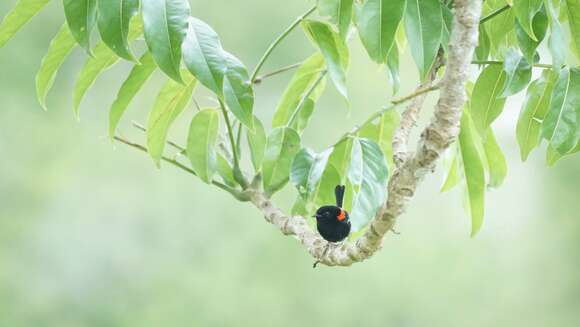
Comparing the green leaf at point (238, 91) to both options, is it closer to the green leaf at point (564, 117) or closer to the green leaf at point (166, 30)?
the green leaf at point (166, 30)

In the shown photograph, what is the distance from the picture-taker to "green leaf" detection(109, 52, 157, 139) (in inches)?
47.0

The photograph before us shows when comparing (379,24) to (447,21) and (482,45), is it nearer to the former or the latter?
(447,21)

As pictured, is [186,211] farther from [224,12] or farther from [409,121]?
[409,121]

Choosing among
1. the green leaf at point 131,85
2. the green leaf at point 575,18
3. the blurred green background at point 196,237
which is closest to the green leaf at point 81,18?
the green leaf at point 131,85

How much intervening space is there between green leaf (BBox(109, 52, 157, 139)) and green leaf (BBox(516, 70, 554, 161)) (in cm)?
51

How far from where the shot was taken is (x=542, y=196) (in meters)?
5.31

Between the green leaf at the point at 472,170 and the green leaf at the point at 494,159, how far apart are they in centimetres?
6

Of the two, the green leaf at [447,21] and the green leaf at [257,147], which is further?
A: the green leaf at [257,147]

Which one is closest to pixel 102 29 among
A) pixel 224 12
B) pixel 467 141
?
pixel 467 141

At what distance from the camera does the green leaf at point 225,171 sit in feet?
4.26

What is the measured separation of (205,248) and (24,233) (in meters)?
1.04

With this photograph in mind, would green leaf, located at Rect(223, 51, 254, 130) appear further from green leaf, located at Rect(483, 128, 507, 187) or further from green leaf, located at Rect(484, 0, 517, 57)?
green leaf, located at Rect(483, 128, 507, 187)

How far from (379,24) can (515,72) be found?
0.19m

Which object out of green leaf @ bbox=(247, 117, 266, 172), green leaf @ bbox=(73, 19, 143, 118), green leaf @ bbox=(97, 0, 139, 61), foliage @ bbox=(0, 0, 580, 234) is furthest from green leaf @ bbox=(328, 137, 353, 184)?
green leaf @ bbox=(97, 0, 139, 61)
